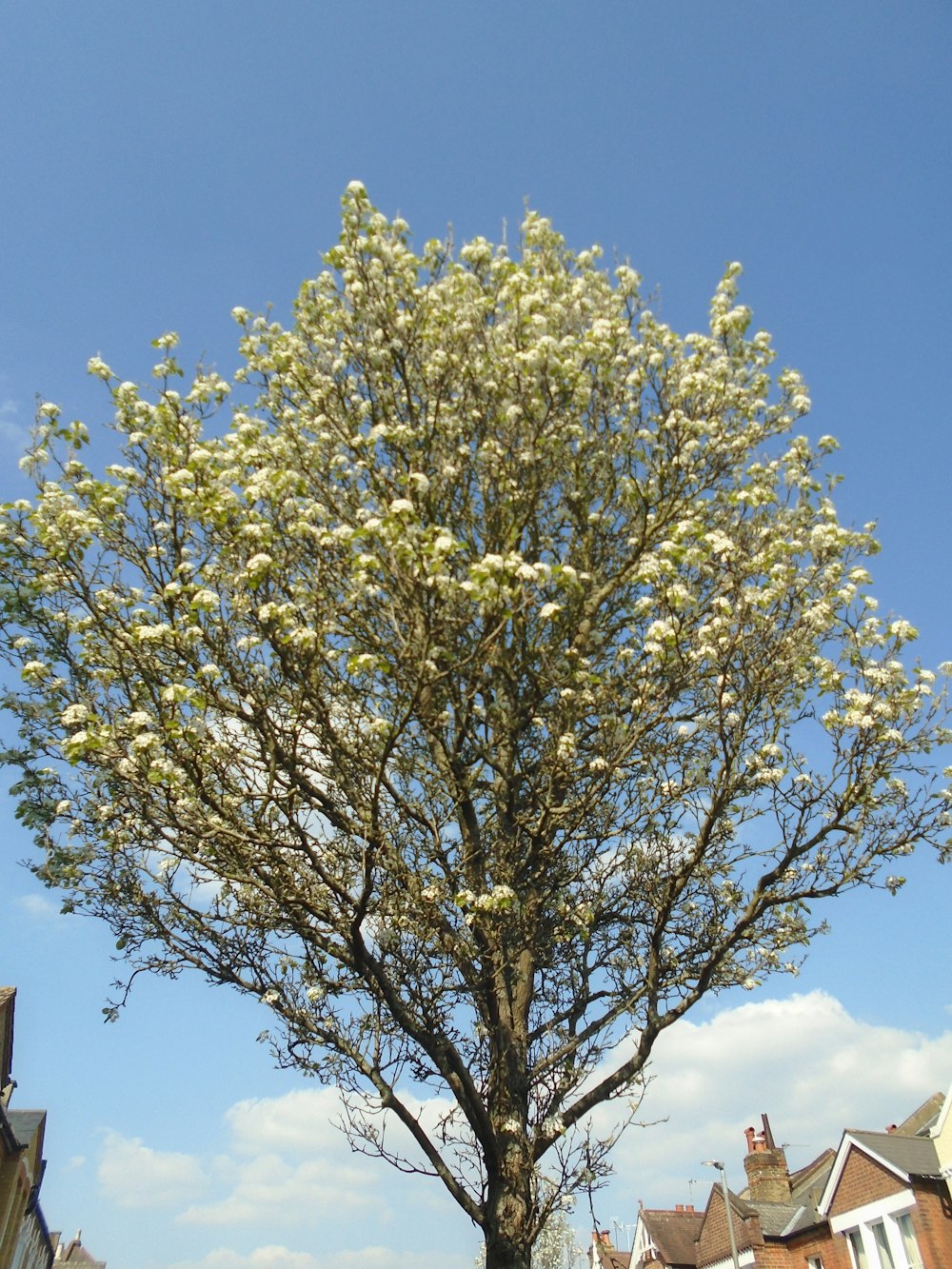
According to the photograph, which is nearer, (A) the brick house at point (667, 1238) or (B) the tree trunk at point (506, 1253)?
(B) the tree trunk at point (506, 1253)

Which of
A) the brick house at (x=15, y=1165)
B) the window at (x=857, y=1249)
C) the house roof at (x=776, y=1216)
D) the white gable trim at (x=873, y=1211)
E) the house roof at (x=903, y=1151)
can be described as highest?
the brick house at (x=15, y=1165)

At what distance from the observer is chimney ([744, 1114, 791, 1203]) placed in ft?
135

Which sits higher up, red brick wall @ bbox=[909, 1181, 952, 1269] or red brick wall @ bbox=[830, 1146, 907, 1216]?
red brick wall @ bbox=[830, 1146, 907, 1216]

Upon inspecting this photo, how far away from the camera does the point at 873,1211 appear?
98.4ft

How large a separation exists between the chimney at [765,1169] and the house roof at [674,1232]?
1273cm

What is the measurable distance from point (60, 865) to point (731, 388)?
10.6m

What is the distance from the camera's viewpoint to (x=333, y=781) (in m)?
12.0

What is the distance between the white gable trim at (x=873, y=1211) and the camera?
28.4 metres

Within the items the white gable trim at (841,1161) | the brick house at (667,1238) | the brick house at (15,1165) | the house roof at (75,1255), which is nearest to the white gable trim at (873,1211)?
the white gable trim at (841,1161)

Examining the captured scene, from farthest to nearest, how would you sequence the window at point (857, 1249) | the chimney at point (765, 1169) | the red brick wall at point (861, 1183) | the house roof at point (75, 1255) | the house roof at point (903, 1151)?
1. the house roof at point (75, 1255)
2. the chimney at point (765, 1169)
3. the window at point (857, 1249)
4. the red brick wall at point (861, 1183)
5. the house roof at point (903, 1151)

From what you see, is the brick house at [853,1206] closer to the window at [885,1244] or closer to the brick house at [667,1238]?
the window at [885,1244]

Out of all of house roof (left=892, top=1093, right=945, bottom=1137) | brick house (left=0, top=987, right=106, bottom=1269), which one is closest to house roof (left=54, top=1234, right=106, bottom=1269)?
brick house (left=0, top=987, right=106, bottom=1269)

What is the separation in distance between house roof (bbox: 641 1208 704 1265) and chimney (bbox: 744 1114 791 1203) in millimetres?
12729

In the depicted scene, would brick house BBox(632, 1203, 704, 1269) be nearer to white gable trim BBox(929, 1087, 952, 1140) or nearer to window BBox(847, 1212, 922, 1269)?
window BBox(847, 1212, 922, 1269)
